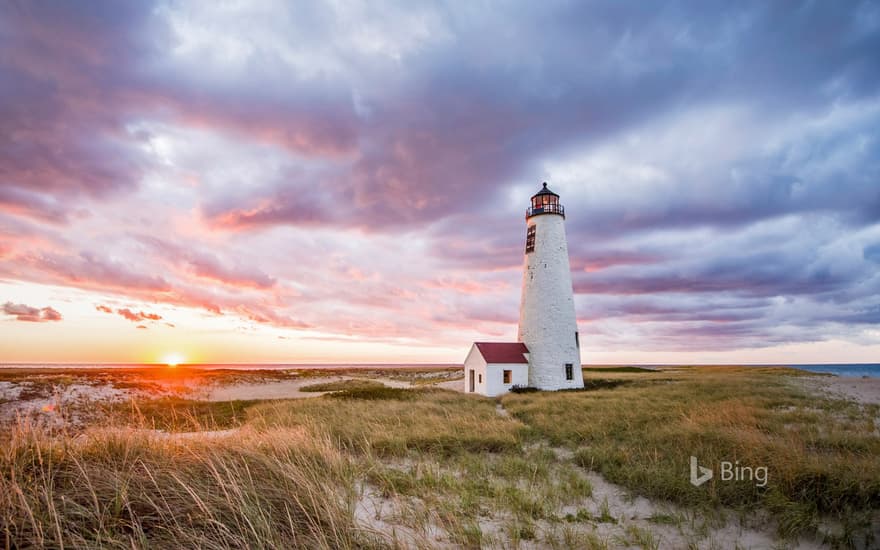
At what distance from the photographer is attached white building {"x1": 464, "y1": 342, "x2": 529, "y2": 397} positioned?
2806cm

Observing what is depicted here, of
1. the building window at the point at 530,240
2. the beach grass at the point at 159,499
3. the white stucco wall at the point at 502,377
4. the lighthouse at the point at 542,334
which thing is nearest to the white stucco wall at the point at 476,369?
the lighthouse at the point at 542,334

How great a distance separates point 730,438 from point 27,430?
43.2ft

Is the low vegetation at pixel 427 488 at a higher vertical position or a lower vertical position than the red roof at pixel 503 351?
lower

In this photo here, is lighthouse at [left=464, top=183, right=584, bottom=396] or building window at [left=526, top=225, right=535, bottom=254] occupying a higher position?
building window at [left=526, top=225, right=535, bottom=254]

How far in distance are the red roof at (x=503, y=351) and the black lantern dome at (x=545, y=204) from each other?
373 inches

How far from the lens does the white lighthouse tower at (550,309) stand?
2873 cm

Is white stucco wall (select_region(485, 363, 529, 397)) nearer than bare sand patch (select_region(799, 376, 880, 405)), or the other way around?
bare sand patch (select_region(799, 376, 880, 405))

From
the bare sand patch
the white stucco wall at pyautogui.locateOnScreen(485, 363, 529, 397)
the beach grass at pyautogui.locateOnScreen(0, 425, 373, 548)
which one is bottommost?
the bare sand patch

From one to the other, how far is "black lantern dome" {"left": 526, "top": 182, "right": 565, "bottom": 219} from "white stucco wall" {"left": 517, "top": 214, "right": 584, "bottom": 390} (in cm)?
42

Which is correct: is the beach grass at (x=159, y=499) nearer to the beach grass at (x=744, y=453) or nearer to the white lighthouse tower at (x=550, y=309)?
the beach grass at (x=744, y=453)

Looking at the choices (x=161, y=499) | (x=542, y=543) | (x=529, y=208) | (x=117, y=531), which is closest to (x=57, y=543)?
(x=117, y=531)

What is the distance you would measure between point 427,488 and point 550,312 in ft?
74.7

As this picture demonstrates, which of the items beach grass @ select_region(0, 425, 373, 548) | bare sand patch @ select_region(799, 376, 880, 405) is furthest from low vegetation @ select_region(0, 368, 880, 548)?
bare sand patch @ select_region(799, 376, 880, 405)

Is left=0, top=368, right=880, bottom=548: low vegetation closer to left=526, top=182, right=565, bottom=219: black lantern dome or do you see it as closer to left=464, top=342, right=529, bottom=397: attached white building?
left=464, top=342, right=529, bottom=397: attached white building
